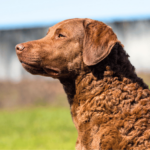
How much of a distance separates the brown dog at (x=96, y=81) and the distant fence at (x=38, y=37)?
9.38 meters

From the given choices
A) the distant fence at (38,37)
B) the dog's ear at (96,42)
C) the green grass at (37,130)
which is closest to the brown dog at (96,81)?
the dog's ear at (96,42)

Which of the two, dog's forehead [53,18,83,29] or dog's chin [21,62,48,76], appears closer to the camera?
dog's chin [21,62,48,76]

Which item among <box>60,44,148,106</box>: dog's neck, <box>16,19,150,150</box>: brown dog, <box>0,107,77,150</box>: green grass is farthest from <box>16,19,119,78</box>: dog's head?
<box>0,107,77,150</box>: green grass

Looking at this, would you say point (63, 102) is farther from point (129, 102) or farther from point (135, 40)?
point (129, 102)

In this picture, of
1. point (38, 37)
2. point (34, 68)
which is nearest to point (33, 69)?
point (34, 68)

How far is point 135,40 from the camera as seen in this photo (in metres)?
12.3

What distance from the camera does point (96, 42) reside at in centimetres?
291

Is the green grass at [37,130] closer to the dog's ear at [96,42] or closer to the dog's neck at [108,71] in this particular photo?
the dog's neck at [108,71]

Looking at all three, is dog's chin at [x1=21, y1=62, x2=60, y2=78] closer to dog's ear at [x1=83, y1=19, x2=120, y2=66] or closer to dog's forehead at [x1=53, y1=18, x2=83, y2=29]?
dog's ear at [x1=83, y1=19, x2=120, y2=66]

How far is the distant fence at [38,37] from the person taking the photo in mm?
12195

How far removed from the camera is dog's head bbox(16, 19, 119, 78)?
288 cm

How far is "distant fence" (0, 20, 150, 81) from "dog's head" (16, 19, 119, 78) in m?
9.40

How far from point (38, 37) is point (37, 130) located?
5750mm

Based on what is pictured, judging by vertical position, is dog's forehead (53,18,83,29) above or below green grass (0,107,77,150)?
above
